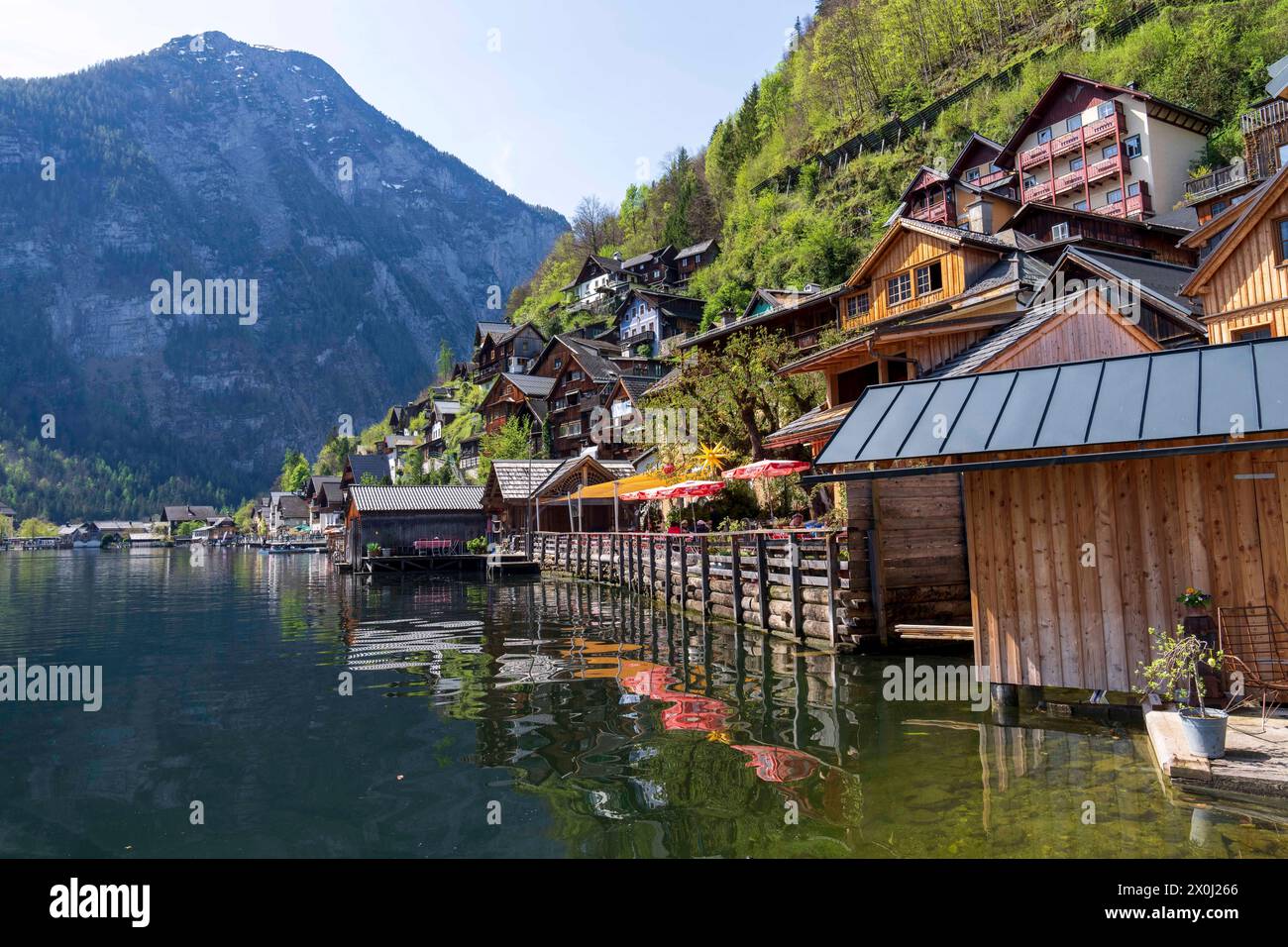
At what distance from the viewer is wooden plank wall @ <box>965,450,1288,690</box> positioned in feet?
29.9

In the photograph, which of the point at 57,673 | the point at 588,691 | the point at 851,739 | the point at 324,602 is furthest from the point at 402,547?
the point at 851,739

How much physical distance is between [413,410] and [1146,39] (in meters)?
101

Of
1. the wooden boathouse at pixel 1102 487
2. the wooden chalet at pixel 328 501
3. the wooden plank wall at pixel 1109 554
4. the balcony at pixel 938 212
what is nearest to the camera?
the wooden boathouse at pixel 1102 487

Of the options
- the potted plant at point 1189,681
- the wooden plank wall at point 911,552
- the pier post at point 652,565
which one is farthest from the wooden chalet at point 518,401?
the potted plant at point 1189,681

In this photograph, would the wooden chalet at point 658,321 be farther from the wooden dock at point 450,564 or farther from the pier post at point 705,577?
the pier post at point 705,577

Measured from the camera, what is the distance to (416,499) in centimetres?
5234

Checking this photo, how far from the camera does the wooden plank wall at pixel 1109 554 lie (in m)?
9.11

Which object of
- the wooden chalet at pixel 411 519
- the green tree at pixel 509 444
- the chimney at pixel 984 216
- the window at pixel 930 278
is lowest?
the wooden chalet at pixel 411 519

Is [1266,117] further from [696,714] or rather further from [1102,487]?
[696,714]

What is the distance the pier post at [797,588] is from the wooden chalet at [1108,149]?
1599 inches

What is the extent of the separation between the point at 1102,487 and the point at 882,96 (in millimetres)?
89744

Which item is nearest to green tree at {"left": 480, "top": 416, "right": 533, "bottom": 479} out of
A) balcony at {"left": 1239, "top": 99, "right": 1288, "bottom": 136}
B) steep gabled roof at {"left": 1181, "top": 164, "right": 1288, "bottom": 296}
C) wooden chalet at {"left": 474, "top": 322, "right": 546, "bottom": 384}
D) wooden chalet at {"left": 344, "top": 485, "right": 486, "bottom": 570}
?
wooden chalet at {"left": 344, "top": 485, "right": 486, "bottom": 570}
